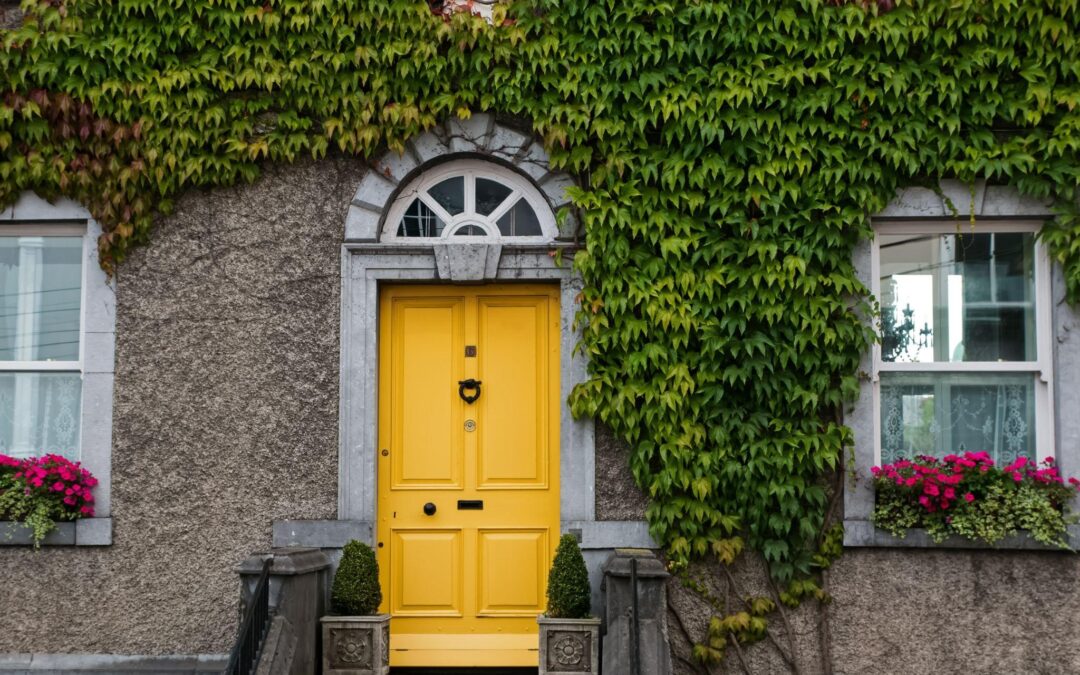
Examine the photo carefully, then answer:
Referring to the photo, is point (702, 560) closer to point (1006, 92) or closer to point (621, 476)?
point (621, 476)

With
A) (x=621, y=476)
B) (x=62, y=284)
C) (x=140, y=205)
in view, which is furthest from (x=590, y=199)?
(x=62, y=284)

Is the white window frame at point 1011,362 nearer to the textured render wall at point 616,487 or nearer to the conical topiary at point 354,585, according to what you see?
the textured render wall at point 616,487

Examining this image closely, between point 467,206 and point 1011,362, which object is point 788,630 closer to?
point 1011,362

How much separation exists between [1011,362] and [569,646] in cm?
351

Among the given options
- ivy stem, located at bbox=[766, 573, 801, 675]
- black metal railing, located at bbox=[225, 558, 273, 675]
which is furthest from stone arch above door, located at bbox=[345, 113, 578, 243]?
ivy stem, located at bbox=[766, 573, 801, 675]

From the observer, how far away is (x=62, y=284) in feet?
24.8

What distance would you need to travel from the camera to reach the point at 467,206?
744cm

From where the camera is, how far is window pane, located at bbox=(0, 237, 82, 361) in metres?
7.55

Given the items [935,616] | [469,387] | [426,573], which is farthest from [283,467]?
[935,616]

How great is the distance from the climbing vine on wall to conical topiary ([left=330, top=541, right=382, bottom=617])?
5.74 ft

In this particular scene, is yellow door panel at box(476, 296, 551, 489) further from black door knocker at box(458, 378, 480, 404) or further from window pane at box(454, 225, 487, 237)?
window pane at box(454, 225, 487, 237)

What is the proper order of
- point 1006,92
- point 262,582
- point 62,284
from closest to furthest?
point 262,582 → point 1006,92 → point 62,284

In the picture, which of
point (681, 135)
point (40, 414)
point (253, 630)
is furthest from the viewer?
point (40, 414)

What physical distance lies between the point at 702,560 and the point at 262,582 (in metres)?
2.79
